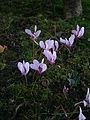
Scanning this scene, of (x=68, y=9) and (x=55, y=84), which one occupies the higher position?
(x=68, y=9)

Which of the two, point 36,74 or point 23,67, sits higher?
point 23,67

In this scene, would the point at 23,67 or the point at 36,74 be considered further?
the point at 36,74

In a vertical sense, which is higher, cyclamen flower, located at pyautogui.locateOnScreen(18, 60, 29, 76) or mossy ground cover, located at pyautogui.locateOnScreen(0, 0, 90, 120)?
cyclamen flower, located at pyautogui.locateOnScreen(18, 60, 29, 76)

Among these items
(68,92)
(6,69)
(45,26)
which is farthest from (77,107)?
(45,26)

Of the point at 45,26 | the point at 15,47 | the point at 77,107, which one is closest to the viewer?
the point at 77,107

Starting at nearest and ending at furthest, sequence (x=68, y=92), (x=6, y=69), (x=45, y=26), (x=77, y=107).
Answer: (x=77, y=107), (x=68, y=92), (x=6, y=69), (x=45, y=26)

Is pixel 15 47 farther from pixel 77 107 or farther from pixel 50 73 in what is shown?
pixel 77 107

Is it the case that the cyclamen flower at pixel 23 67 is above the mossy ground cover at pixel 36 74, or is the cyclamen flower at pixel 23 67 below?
above

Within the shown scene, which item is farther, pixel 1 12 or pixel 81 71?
pixel 1 12
